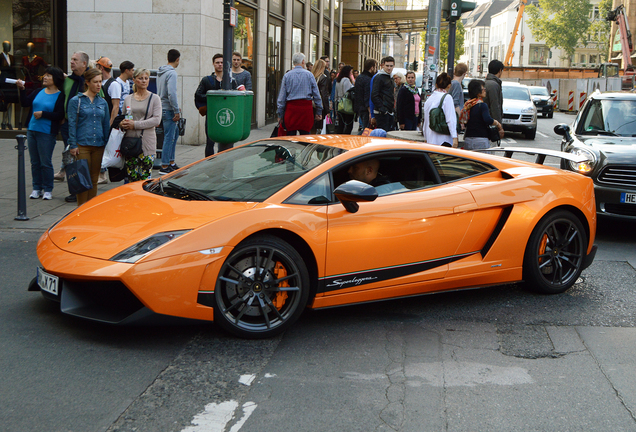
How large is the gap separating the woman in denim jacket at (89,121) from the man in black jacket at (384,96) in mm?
5209

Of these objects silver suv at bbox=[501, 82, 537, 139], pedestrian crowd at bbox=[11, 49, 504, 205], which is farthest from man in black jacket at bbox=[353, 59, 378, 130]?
silver suv at bbox=[501, 82, 537, 139]

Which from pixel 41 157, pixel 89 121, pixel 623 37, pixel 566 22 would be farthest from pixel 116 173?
pixel 566 22

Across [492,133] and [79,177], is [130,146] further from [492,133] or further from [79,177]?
[492,133]

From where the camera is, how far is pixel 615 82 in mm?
38562

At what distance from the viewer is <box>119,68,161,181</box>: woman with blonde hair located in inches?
327

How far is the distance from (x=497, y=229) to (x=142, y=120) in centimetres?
477

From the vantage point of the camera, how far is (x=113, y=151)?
816cm

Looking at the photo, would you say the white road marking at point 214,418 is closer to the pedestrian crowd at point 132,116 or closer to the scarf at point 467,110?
the pedestrian crowd at point 132,116

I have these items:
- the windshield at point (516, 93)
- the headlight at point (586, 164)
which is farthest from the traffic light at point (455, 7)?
the headlight at point (586, 164)

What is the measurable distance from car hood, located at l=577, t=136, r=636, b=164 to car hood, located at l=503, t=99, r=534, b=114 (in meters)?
13.3

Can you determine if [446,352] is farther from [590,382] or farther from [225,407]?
[225,407]

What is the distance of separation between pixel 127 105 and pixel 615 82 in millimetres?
35893

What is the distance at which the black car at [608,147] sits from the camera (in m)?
7.66

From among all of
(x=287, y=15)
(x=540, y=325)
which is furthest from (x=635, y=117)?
(x=287, y=15)
